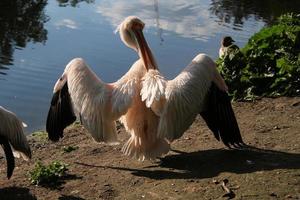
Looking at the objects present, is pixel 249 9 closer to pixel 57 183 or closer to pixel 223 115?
pixel 223 115

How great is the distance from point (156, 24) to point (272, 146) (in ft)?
40.9

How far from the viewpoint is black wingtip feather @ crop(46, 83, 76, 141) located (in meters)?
6.76

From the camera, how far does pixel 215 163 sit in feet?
19.6

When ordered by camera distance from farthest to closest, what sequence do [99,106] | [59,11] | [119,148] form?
[59,11], [119,148], [99,106]

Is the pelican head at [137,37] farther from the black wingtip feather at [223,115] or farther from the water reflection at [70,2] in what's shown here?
the water reflection at [70,2]

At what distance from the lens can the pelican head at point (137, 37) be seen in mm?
6879

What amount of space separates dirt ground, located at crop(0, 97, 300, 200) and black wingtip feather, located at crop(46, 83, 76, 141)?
0.38 metres

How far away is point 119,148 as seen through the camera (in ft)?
23.9

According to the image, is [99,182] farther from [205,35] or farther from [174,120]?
[205,35]

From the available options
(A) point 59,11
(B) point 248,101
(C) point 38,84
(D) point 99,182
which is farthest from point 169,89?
(A) point 59,11

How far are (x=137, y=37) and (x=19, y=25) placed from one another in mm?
13474

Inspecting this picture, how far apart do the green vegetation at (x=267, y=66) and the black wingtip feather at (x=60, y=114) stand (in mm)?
2793

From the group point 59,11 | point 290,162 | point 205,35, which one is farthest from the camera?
point 59,11

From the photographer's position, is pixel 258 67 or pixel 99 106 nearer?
pixel 99 106
